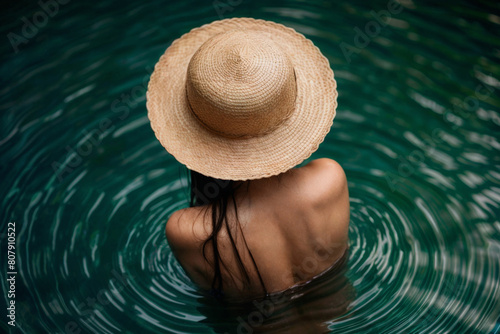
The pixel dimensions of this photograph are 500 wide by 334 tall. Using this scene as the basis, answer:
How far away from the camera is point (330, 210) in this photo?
1.94 m

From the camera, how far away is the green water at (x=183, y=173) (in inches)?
95.3

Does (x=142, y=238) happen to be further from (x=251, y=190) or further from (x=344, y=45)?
(x=344, y=45)

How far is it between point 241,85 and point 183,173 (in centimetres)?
155

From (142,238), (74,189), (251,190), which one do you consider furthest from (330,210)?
(74,189)

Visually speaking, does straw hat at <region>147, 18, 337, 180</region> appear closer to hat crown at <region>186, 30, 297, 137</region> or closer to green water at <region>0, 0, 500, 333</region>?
hat crown at <region>186, 30, 297, 137</region>

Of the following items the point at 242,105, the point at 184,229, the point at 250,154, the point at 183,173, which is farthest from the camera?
the point at 183,173

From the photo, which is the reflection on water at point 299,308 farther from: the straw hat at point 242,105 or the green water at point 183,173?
the straw hat at point 242,105

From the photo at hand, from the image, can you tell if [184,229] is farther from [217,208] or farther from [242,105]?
[242,105]

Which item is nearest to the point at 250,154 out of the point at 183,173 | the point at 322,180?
the point at 322,180

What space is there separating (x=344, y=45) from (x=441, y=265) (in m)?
1.91

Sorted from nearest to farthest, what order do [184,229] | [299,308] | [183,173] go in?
[184,229] → [299,308] → [183,173]

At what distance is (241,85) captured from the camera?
1.67m

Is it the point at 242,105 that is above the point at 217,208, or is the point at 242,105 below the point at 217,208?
above

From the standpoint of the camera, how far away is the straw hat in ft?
5.49
